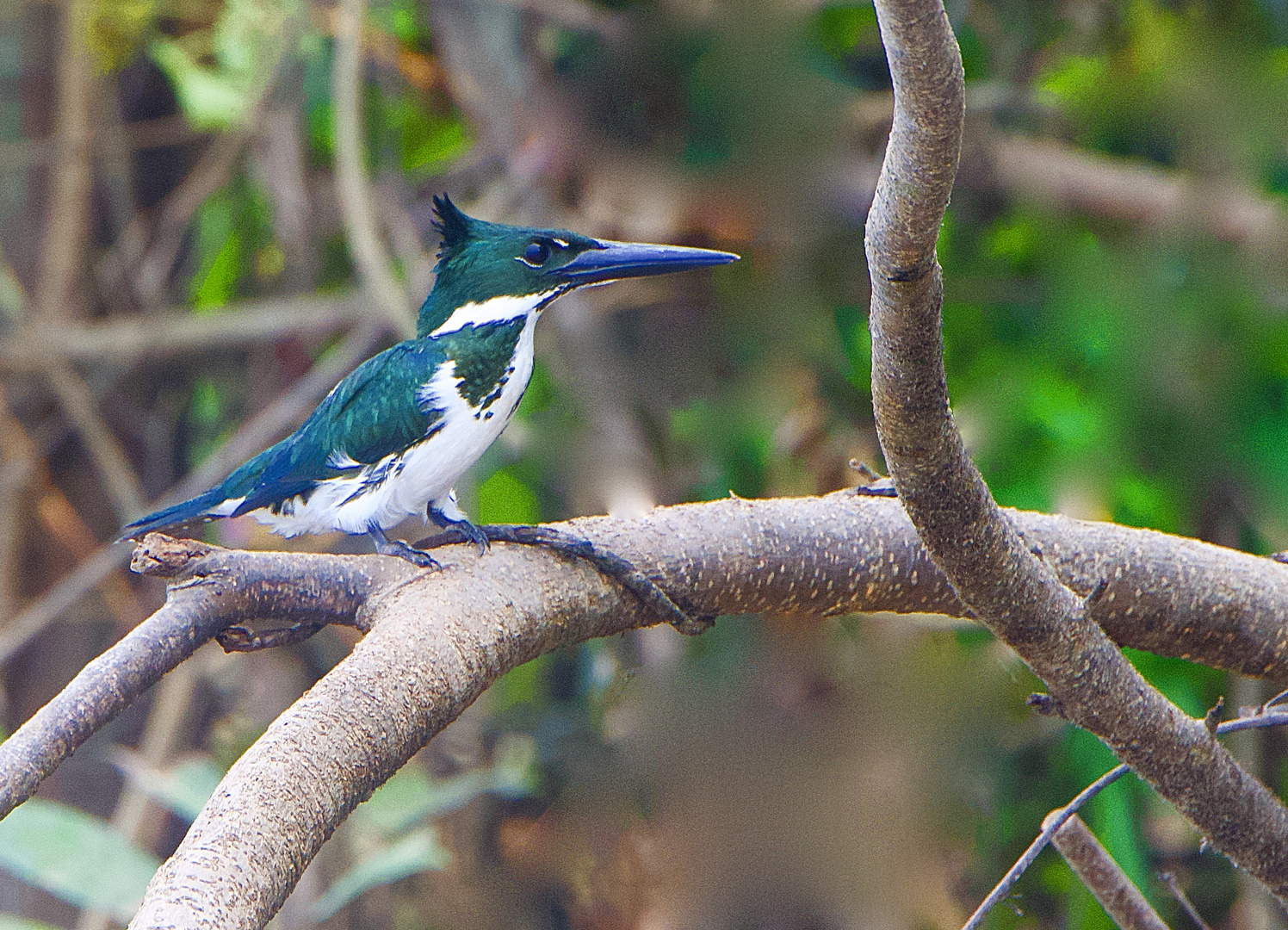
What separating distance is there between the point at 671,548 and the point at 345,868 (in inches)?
67.4

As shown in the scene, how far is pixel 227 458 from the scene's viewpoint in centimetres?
250

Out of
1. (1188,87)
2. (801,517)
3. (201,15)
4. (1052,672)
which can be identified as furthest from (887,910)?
(201,15)

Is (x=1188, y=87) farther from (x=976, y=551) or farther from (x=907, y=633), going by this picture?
(x=976, y=551)

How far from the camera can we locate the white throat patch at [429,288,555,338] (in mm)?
1337

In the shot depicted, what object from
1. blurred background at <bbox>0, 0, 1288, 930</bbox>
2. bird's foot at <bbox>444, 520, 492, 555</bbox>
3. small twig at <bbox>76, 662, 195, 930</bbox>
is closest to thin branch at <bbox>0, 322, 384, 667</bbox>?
blurred background at <bbox>0, 0, 1288, 930</bbox>

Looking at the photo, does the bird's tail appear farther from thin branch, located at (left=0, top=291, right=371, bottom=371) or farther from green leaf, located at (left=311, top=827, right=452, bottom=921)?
thin branch, located at (left=0, top=291, right=371, bottom=371)

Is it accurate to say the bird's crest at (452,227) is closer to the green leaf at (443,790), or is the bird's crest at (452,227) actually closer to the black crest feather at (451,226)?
the black crest feather at (451,226)

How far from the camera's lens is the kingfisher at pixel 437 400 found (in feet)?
4.22

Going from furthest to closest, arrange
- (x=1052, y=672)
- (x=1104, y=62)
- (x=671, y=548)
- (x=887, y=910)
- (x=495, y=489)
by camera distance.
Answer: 1. (x=1104, y=62)
2. (x=495, y=489)
3. (x=887, y=910)
4. (x=671, y=548)
5. (x=1052, y=672)

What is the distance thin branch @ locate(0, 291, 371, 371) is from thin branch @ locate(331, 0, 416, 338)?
0.22 meters

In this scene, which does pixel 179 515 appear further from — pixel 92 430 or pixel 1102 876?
pixel 92 430

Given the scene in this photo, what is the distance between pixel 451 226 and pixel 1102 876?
3.02ft

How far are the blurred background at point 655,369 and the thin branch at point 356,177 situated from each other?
0.01 meters

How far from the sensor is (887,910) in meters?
1.82
